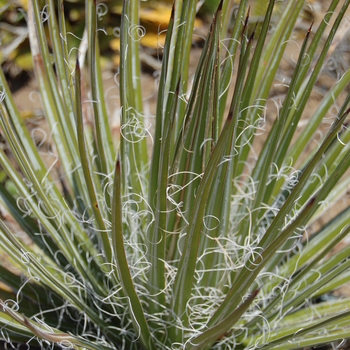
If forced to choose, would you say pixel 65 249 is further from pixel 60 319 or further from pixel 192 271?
pixel 192 271

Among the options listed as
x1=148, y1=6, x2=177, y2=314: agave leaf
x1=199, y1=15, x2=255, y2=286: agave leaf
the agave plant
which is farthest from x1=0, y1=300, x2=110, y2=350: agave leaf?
x1=199, y1=15, x2=255, y2=286: agave leaf

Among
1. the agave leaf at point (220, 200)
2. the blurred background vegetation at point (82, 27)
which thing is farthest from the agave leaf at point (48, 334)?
the blurred background vegetation at point (82, 27)

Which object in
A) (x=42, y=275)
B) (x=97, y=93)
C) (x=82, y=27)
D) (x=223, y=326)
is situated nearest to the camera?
(x=223, y=326)

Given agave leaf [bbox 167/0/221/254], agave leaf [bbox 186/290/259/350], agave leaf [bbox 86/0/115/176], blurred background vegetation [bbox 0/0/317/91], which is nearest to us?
agave leaf [bbox 186/290/259/350]

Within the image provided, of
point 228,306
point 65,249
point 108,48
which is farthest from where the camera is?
point 108,48

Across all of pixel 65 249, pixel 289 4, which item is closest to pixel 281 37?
pixel 289 4

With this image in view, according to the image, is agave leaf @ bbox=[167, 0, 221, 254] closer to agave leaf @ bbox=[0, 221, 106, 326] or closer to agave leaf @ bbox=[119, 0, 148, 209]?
agave leaf @ bbox=[119, 0, 148, 209]

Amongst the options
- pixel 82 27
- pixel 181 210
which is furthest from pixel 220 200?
pixel 82 27

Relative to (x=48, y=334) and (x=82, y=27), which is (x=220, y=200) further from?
(x=82, y=27)
